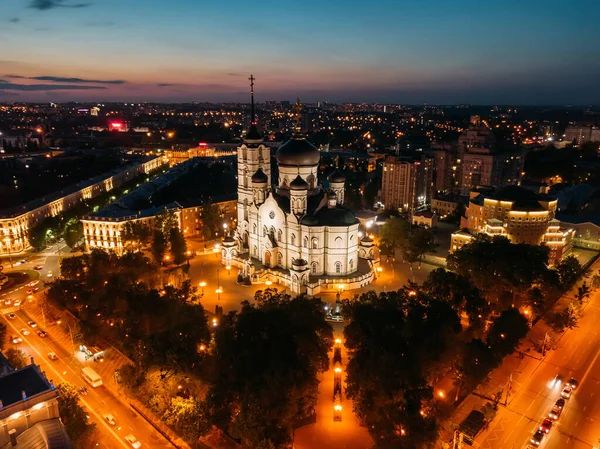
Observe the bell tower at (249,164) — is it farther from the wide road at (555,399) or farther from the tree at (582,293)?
the tree at (582,293)

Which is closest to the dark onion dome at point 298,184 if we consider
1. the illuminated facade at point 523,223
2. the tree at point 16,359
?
the illuminated facade at point 523,223

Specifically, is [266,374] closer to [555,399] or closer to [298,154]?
[555,399]

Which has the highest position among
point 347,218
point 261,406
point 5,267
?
point 347,218

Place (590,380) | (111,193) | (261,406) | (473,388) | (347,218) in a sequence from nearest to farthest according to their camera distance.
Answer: (261,406), (473,388), (590,380), (347,218), (111,193)

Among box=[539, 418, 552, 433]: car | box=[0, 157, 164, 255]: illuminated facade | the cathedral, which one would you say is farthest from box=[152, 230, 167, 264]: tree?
box=[539, 418, 552, 433]: car

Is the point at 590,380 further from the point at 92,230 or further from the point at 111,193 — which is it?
the point at 111,193

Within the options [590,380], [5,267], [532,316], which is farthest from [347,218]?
[5,267]

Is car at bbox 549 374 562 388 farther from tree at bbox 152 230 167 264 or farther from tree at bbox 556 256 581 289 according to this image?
tree at bbox 152 230 167 264
